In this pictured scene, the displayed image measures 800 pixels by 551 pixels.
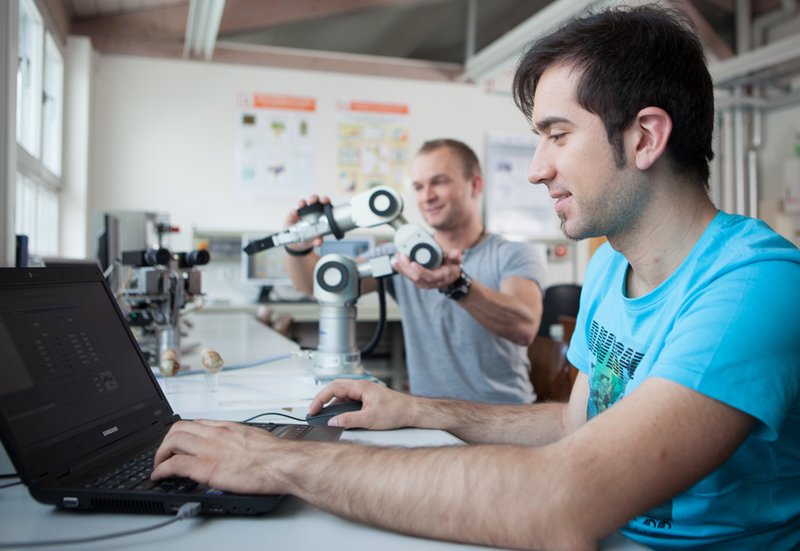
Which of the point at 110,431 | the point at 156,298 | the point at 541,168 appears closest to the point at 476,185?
the point at 156,298

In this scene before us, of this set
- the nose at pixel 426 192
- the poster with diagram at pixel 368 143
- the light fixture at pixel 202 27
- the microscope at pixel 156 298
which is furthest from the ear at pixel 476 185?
the poster with diagram at pixel 368 143

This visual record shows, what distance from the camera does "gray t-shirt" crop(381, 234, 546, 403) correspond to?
2150 mm

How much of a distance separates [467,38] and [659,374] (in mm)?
4793

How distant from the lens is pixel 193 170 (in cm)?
458

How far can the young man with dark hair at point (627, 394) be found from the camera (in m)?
0.65

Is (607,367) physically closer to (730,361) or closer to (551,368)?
(730,361)

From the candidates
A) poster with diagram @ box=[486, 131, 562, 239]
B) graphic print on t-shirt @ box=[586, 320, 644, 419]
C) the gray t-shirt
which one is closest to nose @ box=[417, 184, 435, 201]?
the gray t-shirt

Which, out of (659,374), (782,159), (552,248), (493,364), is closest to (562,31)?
(659,374)

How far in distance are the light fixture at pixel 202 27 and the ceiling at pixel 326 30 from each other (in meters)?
0.07

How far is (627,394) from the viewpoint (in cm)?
87

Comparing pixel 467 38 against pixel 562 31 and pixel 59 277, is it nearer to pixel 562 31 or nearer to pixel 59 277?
pixel 562 31

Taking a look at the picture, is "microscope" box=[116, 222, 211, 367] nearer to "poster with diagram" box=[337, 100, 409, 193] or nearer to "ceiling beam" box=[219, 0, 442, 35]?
"poster with diagram" box=[337, 100, 409, 193]

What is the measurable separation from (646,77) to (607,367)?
0.45 meters

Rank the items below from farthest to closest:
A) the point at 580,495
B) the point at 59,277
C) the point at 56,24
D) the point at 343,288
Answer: the point at 56,24 → the point at 343,288 → the point at 59,277 → the point at 580,495
